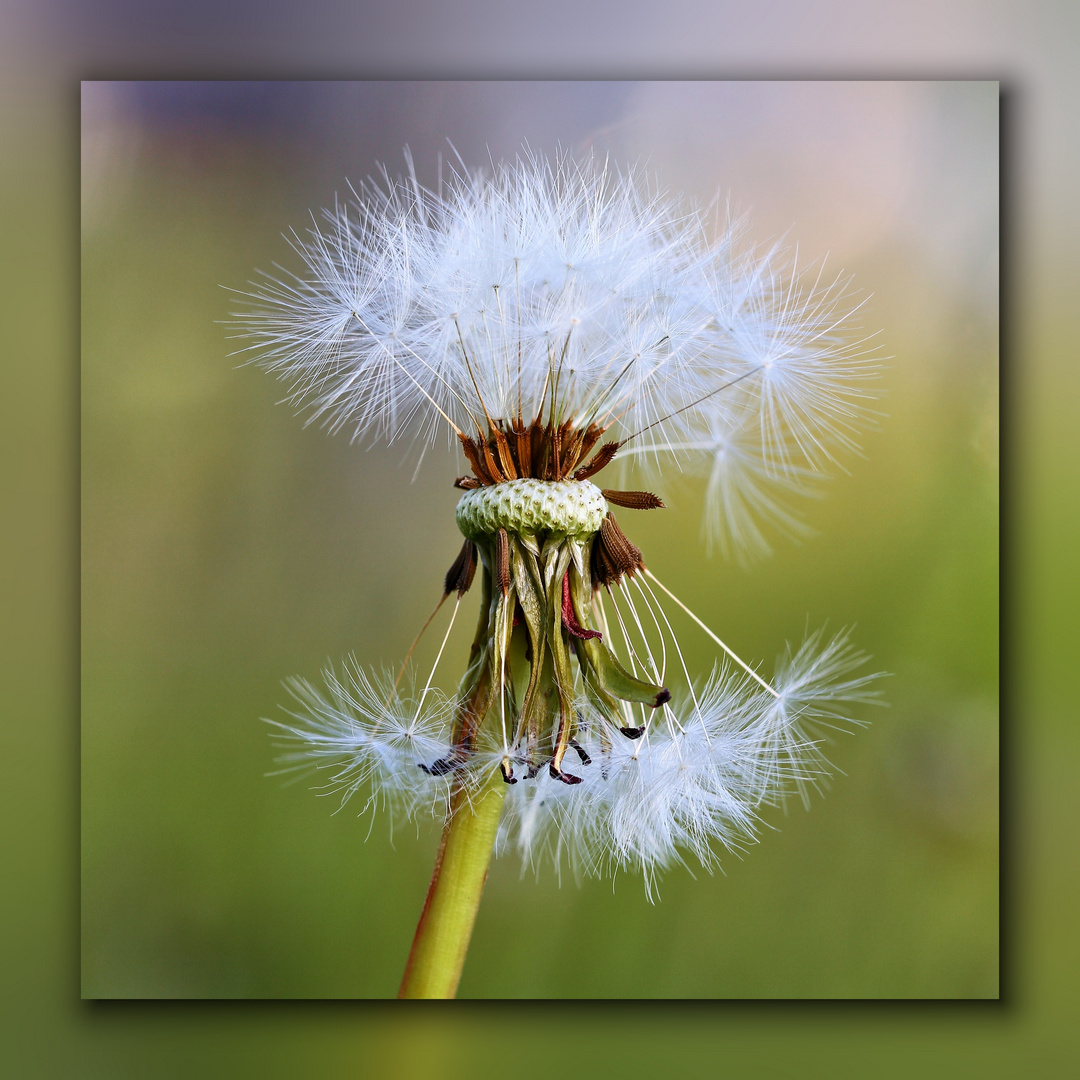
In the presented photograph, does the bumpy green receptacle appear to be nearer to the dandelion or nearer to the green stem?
the dandelion

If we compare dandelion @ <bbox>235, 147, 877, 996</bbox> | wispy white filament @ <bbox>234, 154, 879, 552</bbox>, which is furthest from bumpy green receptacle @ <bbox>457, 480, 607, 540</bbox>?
wispy white filament @ <bbox>234, 154, 879, 552</bbox>

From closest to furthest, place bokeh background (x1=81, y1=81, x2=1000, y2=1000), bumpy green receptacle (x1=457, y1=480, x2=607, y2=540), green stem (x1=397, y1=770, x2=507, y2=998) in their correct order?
bumpy green receptacle (x1=457, y1=480, x2=607, y2=540)
green stem (x1=397, y1=770, x2=507, y2=998)
bokeh background (x1=81, y1=81, x2=1000, y2=1000)

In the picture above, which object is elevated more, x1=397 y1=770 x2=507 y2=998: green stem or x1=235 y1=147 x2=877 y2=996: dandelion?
x1=235 y1=147 x2=877 y2=996: dandelion

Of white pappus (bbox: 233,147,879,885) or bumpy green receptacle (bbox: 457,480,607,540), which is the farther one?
white pappus (bbox: 233,147,879,885)

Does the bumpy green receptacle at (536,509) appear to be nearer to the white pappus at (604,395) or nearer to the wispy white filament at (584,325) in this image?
the white pappus at (604,395)

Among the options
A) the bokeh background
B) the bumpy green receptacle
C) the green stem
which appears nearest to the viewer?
the bumpy green receptacle

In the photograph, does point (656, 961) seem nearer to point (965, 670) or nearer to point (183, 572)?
point (965, 670)
